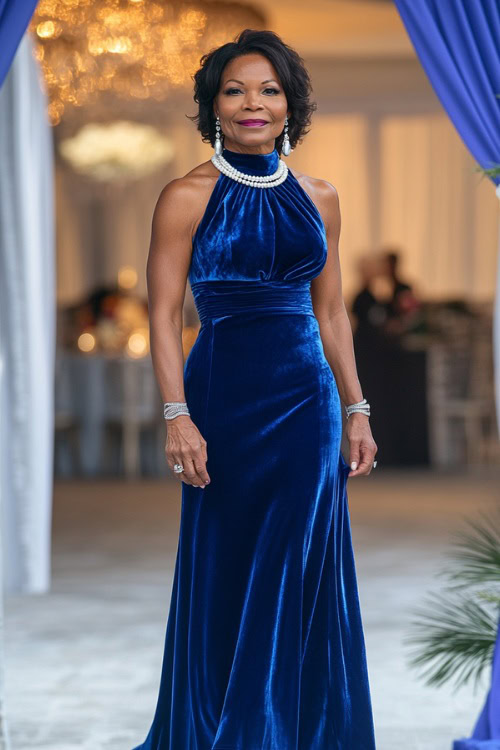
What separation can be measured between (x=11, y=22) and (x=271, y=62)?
0.92 m

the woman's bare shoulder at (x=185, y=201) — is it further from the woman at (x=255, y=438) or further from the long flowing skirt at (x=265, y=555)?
the long flowing skirt at (x=265, y=555)

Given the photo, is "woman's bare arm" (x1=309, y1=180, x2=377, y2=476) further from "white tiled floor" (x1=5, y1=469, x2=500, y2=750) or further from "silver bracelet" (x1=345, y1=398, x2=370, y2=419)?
"white tiled floor" (x1=5, y1=469, x2=500, y2=750)

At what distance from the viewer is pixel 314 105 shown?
97.5 inches

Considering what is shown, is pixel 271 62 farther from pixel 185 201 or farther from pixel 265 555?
pixel 265 555

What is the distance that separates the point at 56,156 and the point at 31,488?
27.2 feet

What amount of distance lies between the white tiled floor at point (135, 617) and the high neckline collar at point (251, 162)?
1585 millimetres

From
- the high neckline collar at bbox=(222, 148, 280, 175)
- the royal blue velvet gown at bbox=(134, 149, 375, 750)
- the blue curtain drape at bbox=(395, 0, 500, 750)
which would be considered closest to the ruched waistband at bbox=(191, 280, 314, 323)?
the royal blue velvet gown at bbox=(134, 149, 375, 750)

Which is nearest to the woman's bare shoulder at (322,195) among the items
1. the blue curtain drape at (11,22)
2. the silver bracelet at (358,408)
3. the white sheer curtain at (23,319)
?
the silver bracelet at (358,408)

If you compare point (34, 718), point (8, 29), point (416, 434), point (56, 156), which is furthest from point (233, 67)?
point (56, 156)

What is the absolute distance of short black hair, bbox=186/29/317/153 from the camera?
2342 mm

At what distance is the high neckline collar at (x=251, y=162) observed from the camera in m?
2.39

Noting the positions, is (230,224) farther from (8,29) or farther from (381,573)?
(381,573)

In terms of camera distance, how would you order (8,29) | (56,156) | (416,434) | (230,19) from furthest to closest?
(56,156) < (416,434) < (230,19) < (8,29)

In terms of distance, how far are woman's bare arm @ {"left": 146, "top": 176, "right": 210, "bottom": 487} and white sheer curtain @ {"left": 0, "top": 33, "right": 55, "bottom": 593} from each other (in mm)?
2831
